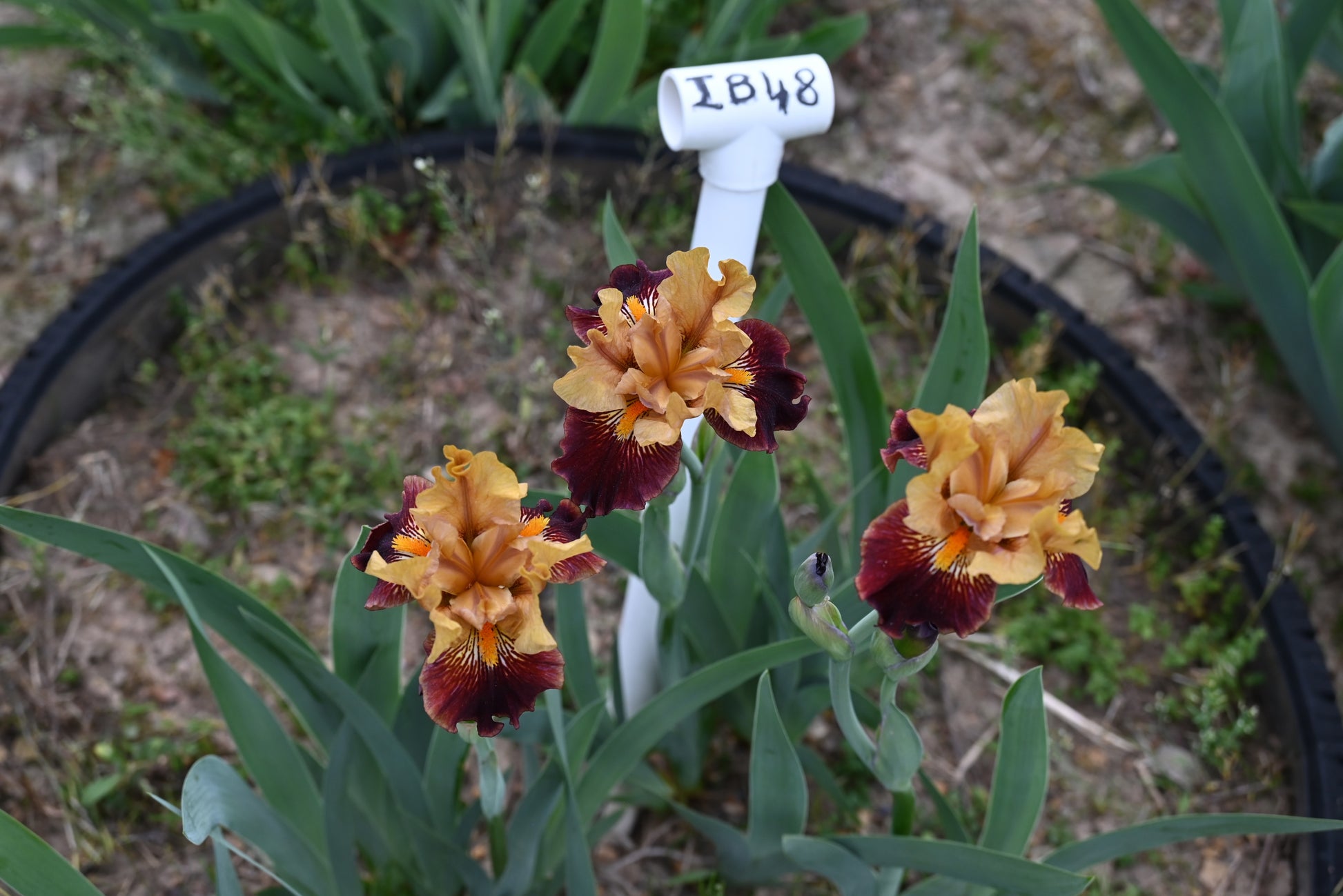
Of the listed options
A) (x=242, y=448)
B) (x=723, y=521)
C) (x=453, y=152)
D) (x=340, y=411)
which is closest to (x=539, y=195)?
(x=453, y=152)

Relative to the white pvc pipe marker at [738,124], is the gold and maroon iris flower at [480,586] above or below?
below

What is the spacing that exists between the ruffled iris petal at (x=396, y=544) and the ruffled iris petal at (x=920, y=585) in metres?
0.36

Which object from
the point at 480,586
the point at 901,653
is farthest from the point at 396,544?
the point at 901,653

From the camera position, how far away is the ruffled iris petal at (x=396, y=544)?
2.90ft

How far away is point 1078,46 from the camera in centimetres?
284

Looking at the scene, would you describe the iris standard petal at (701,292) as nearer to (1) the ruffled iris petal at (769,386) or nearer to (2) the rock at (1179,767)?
(1) the ruffled iris petal at (769,386)

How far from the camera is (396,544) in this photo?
879 millimetres

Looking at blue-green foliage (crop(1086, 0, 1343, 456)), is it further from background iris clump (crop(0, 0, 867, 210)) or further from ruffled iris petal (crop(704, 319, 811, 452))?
ruffled iris petal (crop(704, 319, 811, 452))

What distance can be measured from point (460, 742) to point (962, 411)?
72 cm

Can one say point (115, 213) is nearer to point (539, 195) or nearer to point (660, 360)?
point (539, 195)

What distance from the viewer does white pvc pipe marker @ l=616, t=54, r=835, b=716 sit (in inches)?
43.9

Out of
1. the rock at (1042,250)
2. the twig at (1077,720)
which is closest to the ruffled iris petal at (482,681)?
the twig at (1077,720)

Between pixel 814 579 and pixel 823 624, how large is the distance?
0.04 metres

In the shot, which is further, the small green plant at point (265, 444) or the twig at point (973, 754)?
the small green plant at point (265, 444)
